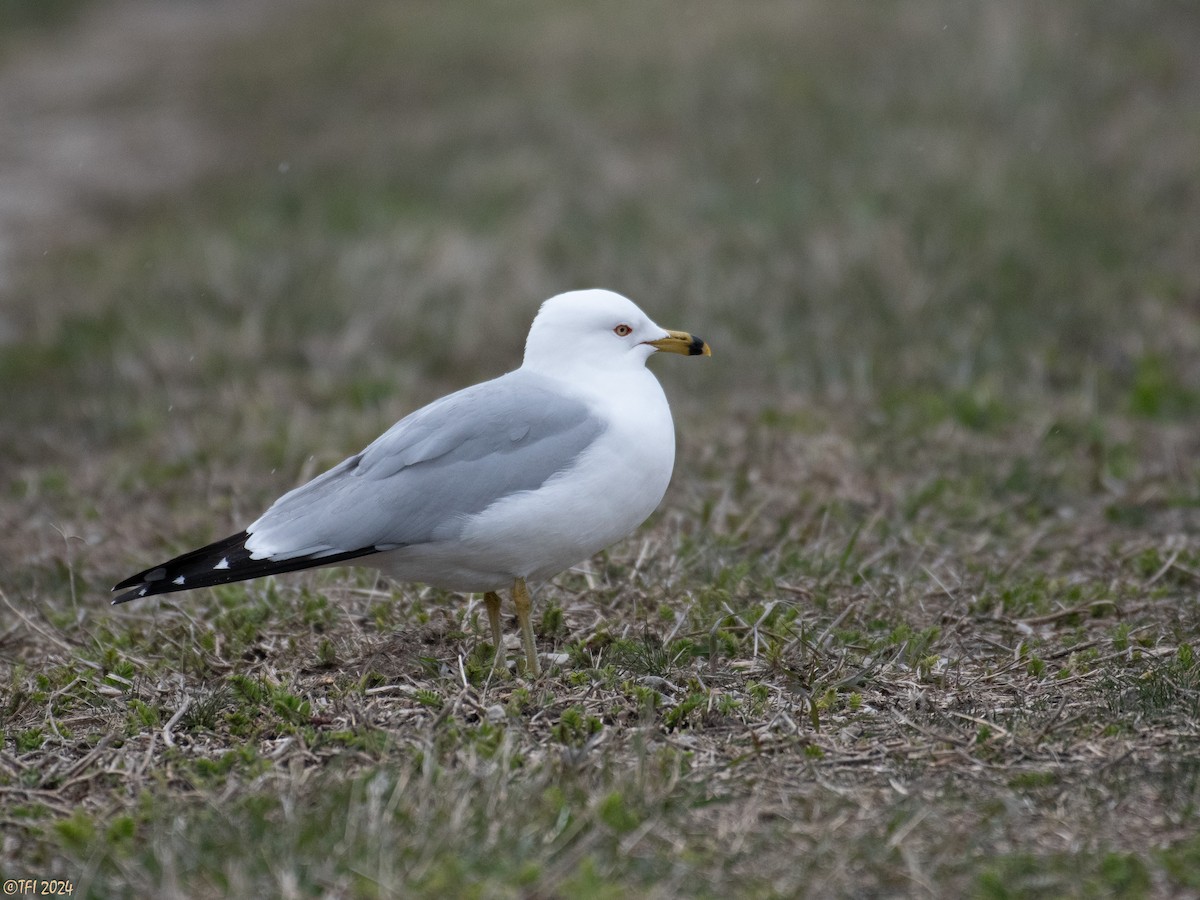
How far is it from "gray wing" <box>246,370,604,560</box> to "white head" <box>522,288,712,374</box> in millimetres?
148

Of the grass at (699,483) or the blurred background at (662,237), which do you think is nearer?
the grass at (699,483)

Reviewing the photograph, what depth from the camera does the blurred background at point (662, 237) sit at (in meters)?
7.08

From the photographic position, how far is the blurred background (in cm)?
708

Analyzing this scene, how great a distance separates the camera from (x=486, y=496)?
4039mm

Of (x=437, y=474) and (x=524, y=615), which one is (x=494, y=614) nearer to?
(x=524, y=615)

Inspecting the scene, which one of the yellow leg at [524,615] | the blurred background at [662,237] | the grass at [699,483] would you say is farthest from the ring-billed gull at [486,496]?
the blurred background at [662,237]

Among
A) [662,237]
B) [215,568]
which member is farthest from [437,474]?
[662,237]

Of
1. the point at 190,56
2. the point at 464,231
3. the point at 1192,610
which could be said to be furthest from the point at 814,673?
the point at 190,56

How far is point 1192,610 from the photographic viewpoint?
15.3ft

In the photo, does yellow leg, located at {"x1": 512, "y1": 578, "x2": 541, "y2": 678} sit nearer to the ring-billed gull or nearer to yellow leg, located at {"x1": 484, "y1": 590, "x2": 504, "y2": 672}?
the ring-billed gull

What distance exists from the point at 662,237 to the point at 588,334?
4.83m

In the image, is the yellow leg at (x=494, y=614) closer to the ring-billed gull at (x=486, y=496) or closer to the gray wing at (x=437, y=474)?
the ring-billed gull at (x=486, y=496)

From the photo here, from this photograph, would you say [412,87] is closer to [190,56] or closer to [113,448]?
[190,56]

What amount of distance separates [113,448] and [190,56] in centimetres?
1143
